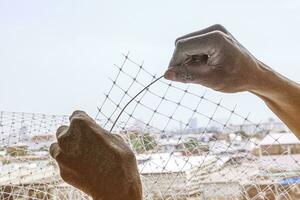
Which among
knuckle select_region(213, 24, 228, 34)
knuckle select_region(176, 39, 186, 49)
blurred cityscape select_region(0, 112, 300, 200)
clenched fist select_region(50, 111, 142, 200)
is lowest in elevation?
blurred cityscape select_region(0, 112, 300, 200)

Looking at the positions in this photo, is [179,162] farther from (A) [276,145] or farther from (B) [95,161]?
(B) [95,161]

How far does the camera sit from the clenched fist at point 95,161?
358 millimetres

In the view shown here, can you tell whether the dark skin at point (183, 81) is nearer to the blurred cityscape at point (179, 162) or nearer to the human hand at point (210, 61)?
the human hand at point (210, 61)

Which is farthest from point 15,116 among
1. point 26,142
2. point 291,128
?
Answer: point 291,128

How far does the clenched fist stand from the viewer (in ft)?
1.17

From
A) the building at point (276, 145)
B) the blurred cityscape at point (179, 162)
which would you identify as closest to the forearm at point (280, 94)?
the blurred cityscape at point (179, 162)

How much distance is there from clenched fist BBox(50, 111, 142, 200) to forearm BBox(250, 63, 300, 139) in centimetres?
21

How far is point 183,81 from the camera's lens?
0.45 m

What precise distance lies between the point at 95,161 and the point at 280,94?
0.27 m

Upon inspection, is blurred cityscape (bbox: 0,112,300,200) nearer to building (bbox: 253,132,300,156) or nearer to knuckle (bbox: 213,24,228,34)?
building (bbox: 253,132,300,156)

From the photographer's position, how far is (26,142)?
3.89 feet

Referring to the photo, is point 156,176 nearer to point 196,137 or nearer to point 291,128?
point 196,137

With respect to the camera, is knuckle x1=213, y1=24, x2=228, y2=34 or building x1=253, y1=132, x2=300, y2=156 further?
building x1=253, y1=132, x2=300, y2=156

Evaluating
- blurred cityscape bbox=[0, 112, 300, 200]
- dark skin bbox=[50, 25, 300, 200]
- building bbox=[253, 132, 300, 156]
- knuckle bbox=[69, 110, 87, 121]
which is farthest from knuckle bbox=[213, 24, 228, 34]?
building bbox=[253, 132, 300, 156]
